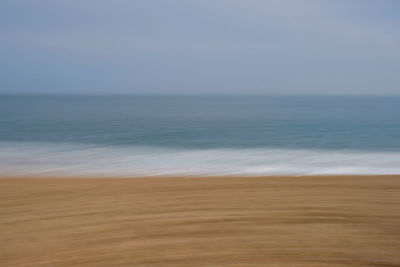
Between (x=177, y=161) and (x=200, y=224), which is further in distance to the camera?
(x=177, y=161)

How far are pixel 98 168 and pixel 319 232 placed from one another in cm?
349

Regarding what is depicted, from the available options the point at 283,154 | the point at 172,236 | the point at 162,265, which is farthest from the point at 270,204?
the point at 283,154

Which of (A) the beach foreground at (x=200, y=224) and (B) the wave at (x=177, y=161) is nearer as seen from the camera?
(A) the beach foreground at (x=200, y=224)

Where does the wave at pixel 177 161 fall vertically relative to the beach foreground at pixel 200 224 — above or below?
above

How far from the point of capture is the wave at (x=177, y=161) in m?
4.49

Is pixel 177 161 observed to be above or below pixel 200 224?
above

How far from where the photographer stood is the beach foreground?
4.44 feet

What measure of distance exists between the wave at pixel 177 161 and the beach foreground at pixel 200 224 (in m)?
1.99

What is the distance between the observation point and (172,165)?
16.5 feet

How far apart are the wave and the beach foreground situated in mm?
1995

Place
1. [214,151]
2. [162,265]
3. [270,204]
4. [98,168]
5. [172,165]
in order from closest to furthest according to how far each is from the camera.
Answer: [162,265], [270,204], [98,168], [172,165], [214,151]

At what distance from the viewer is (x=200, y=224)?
5.43ft

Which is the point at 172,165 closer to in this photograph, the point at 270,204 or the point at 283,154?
the point at 283,154

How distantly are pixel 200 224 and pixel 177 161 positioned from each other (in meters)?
3.75
